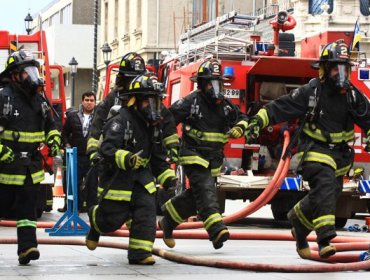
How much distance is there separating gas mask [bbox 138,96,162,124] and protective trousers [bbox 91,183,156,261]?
561 mm

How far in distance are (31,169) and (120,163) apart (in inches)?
29.5

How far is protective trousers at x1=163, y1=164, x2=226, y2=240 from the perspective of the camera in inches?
485

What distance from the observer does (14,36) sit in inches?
768

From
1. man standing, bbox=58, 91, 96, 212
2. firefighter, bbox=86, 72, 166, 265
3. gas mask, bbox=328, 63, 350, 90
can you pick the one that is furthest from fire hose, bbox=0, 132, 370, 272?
man standing, bbox=58, 91, 96, 212

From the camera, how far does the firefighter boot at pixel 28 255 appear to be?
10594mm

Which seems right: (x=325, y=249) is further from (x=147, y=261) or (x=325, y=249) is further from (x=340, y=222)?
(x=340, y=222)

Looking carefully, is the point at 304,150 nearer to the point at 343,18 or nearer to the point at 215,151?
the point at 215,151

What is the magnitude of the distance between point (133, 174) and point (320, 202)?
1.56 meters

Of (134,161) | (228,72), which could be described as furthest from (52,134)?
(228,72)

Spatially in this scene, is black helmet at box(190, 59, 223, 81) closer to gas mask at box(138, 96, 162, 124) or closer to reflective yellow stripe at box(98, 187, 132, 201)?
gas mask at box(138, 96, 162, 124)

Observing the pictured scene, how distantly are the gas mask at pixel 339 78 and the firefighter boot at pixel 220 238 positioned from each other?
69.9 inches

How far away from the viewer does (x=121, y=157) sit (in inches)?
418

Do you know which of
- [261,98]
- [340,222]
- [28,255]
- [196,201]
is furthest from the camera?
[261,98]

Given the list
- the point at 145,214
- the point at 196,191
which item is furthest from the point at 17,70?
the point at 196,191
